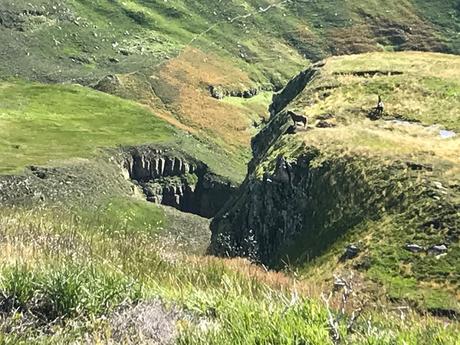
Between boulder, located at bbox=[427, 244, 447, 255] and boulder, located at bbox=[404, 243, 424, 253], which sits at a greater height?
boulder, located at bbox=[427, 244, 447, 255]

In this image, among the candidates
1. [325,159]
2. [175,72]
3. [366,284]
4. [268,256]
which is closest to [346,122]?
[325,159]

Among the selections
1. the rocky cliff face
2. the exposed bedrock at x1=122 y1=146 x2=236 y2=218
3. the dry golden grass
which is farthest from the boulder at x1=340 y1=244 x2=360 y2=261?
the dry golden grass

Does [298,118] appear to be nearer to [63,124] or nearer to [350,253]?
[350,253]

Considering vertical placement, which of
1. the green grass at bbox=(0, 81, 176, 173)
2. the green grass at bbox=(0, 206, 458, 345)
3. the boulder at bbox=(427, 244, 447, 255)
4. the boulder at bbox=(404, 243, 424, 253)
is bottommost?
the green grass at bbox=(0, 81, 176, 173)

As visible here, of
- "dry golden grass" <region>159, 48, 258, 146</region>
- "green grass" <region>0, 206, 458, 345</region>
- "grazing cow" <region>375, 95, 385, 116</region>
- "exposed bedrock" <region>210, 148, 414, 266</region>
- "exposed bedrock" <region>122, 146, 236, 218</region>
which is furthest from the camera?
"dry golden grass" <region>159, 48, 258, 146</region>

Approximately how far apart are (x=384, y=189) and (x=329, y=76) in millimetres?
34714

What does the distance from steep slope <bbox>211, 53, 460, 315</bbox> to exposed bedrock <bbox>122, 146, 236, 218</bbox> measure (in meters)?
49.1

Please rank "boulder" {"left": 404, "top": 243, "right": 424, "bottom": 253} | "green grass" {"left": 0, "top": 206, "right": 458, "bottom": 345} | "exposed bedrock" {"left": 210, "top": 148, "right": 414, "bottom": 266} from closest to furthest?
1. "green grass" {"left": 0, "top": 206, "right": 458, "bottom": 345}
2. "boulder" {"left": 404, "top": 243, "right": 424, "bottom": 253}
3. "exposed bedrock" {"left": 210, "top": 148, "right": 414, "bottom": 266}

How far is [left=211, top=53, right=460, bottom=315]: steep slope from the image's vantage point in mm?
38875

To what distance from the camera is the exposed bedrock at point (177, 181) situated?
120 metres

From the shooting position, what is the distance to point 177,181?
124 meters

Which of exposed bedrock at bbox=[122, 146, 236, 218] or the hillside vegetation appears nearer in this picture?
the hillside vegetation

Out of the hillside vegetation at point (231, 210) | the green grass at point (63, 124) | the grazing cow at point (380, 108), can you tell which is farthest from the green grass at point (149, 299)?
the green grass at point (63, 124)

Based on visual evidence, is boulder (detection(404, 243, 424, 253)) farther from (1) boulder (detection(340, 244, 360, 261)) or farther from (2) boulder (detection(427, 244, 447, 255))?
(1) boulder (detection(340, 244, 360, 261))
